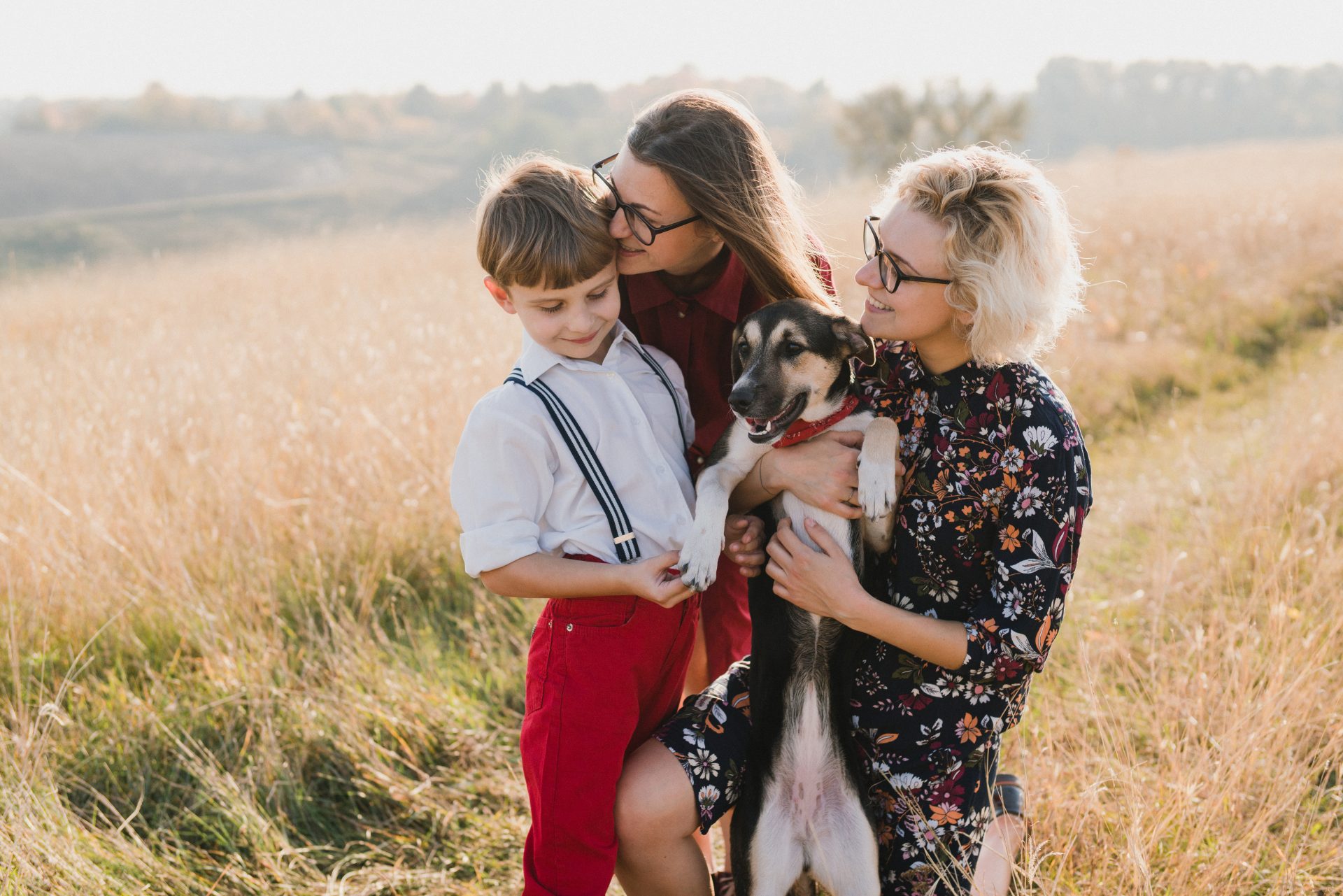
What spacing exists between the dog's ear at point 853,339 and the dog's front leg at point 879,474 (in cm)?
23

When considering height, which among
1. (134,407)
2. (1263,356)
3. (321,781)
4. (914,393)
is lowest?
(321,781)

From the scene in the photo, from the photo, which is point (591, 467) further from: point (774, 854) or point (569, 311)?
point (774, 854)

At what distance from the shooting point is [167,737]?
3.30m

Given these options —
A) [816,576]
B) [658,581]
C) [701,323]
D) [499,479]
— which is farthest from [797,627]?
[701,323]

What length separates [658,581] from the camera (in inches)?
84.8

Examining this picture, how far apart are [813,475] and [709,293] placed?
699 mm

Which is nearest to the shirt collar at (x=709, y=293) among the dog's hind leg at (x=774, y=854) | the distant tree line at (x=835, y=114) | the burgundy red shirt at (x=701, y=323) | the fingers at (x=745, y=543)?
the burgundy red shirt at (x=701, y=323)

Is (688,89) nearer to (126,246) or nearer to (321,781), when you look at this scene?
(321,781)

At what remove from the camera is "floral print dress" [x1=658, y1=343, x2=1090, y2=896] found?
2180mm

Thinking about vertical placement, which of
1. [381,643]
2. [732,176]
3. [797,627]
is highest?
[732,176]

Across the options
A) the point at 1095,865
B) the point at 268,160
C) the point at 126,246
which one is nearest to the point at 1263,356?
the point at 1095,865

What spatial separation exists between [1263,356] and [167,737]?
27.2 feet

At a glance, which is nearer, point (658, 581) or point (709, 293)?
point (658, 581)

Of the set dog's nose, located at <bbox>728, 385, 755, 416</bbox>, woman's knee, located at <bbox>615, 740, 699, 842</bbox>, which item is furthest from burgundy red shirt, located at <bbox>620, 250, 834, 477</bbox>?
woman's knee, located at <bbox>615, 740, 699, 842</bbox>
